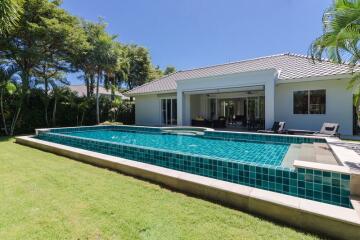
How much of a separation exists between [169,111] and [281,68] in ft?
34.3

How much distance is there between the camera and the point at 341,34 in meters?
6.64

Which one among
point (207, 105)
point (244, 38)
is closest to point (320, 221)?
point (207, 105)

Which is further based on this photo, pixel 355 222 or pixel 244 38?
pixel 244 38

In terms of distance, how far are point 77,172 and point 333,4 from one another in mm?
9156

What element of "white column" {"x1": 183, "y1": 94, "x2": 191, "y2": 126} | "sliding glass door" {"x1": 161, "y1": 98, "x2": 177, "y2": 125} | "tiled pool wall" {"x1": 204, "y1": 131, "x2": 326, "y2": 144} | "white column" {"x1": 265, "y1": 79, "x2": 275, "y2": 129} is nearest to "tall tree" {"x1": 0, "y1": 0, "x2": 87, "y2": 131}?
"sliding glass door" {"x1": 161, "y1": 98, "x2": 177, "y2": 125}

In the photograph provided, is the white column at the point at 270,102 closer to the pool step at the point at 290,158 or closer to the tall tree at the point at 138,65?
the pool step at the point at 290,158

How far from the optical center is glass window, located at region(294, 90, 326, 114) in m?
13.7

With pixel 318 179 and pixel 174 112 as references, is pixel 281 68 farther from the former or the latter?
pixel 318 179

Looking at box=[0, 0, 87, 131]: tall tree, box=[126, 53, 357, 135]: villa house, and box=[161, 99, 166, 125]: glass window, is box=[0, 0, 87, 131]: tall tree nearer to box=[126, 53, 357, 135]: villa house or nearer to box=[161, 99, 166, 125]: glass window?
box=[126, 53, 357, 135]: villa house

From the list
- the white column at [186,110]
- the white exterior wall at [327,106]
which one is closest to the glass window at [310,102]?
the white exterior wall at [327,106]

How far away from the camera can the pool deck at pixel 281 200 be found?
3.14 m

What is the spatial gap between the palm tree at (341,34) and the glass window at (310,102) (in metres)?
6.30

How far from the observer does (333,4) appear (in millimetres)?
6891

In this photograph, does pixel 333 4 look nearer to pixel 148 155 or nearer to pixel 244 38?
pixel 148 155
